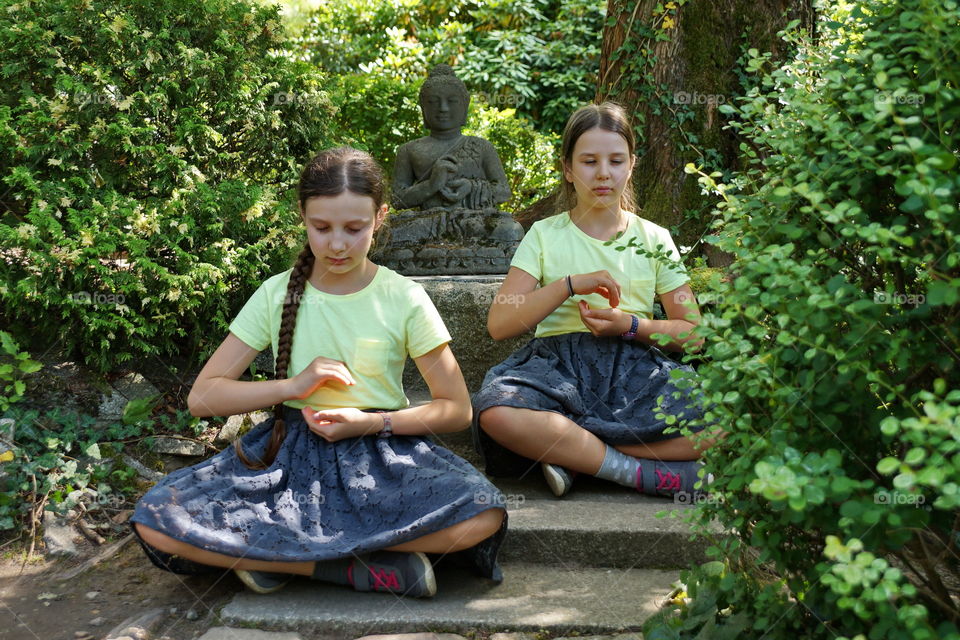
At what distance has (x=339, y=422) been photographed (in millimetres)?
2805

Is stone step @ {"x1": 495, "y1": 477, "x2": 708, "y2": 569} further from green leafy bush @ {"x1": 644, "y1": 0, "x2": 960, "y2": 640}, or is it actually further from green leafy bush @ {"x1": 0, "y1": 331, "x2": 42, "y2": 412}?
green leafy bush @ {"x1": 0, "y1": 331, "x2": 42, "y2": 412}

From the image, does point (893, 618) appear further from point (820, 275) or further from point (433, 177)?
point (433, 177)

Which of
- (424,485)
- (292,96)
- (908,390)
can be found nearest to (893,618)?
(908,390)

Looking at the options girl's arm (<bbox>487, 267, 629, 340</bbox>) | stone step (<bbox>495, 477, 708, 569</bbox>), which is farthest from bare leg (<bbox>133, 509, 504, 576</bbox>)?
girl's arm (<bbox>487, 267, 629, 340</bbox>)

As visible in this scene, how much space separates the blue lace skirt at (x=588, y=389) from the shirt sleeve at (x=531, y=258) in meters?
0.29

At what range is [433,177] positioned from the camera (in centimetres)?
574

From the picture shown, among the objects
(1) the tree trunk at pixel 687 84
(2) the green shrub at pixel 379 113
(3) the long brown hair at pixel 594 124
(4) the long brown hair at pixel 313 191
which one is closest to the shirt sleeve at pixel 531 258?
(3) the long brown hair at pixel 594 124

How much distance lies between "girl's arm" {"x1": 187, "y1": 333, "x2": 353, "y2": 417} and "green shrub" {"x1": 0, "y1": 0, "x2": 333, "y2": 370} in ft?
3.71

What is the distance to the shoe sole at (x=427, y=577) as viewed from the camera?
8.57 feet

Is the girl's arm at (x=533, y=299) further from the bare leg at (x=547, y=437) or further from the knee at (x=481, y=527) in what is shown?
the knee at (x=481, y=527)

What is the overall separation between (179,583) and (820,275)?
226 centimetres

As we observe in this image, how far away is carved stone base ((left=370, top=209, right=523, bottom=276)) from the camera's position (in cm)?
520

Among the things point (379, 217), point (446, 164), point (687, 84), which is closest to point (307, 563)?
point (379, 217)

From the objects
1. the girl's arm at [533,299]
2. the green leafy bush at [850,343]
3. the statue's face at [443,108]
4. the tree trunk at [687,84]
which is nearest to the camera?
the green leafy bush at [850,343]
